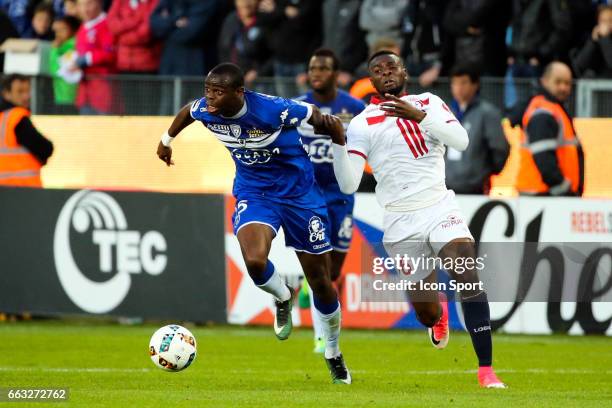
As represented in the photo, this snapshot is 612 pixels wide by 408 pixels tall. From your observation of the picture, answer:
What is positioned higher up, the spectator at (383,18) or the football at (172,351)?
the spectator at (383,18)

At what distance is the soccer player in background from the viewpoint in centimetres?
1322

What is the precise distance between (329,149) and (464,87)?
283 cm

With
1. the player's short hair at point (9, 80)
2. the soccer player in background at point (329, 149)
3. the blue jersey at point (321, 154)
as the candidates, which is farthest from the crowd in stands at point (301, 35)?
the blue jersey at point (321, 154)

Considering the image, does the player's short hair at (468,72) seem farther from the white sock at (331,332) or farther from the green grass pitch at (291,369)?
the white sock at (331,332)

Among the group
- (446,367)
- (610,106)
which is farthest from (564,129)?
(446,367)

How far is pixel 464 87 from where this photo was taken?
1545cm

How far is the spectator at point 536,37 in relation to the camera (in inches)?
663

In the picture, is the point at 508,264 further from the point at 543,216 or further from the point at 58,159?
the point at 58,159

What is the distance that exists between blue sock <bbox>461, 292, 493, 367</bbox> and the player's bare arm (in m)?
1.42

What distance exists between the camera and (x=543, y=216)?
49.4 ft

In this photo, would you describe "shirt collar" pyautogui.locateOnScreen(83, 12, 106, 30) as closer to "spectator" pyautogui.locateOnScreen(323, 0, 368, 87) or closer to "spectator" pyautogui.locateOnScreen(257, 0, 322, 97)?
"spectator" pyautogui.locateOnScreen(257, 0, 322, 97)

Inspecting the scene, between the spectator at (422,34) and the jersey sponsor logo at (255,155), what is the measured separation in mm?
7036

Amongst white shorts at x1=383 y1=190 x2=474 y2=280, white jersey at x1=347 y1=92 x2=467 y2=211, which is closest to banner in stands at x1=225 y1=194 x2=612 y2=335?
white shorts at x1=383 y1=190 x2=474 y2=280

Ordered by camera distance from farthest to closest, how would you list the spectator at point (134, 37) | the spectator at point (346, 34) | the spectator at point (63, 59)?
the spectator at point (134, 37) < the spectator at point (63, 59) < the spectator at point (346, 34)
